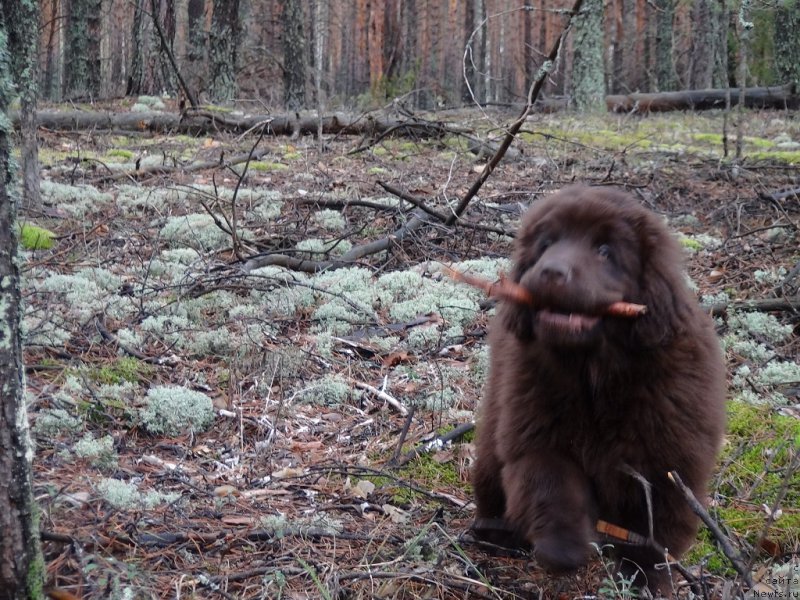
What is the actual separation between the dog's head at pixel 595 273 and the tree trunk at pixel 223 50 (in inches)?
706

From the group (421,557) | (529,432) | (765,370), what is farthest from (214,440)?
(765,370)

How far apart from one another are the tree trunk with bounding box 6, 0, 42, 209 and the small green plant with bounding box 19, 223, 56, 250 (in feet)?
2.75

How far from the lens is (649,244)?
10.4 feet

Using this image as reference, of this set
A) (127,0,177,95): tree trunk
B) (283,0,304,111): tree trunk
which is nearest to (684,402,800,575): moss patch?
(283,0,304,111): tree trunk

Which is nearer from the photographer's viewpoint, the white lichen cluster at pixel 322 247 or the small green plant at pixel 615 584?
the small green plant at pixel 615 584

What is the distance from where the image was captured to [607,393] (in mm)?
3195

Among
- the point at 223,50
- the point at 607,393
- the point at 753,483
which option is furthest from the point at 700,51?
the point at 607,393

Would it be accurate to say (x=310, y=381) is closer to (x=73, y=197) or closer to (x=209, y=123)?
(x=73, y=197)

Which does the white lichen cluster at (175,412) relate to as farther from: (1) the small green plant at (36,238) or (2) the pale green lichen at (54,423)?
(1) the small green plant at (36,238)

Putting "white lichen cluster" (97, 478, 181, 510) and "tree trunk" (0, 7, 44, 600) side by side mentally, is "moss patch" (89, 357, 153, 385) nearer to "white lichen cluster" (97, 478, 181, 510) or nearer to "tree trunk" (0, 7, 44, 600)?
"white lichen cluster" (97, 478, 181, 510)

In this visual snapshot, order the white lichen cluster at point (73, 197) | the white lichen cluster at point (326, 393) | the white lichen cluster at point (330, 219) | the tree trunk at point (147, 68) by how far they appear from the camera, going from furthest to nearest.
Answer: the tree trunk at point (147, 68) → the white lichen cluster at point (73, 197) → the white lichen cluster at point (330, 219) → the white lichen cluster at point (326, 393)

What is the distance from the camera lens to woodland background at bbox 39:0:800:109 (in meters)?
19.6

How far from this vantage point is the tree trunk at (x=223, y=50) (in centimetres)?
1997

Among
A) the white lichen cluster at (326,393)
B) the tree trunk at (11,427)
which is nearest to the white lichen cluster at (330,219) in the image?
the white lichen cluster at (326,393)
